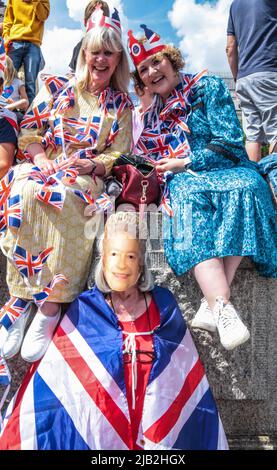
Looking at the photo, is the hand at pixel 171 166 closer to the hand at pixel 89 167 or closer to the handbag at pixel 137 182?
the handbag at pixel 137 182

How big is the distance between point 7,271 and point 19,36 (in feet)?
11.1

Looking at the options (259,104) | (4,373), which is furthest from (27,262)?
(259,104)

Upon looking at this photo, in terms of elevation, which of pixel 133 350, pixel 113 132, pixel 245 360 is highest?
pixel 113 132

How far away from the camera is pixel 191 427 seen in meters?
Answer: 2.45

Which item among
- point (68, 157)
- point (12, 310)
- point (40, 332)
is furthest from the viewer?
point (68, 157)

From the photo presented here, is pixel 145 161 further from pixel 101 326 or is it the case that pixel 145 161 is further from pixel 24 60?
pixel 24 60

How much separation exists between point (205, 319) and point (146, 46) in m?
1.68

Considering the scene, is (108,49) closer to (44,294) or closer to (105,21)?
(105,21)

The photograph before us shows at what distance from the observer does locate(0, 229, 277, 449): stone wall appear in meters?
2.94

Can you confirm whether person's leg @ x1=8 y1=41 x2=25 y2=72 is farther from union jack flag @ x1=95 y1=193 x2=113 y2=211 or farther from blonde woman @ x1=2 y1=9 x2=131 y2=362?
union jack flag @ x1=95 y1=193 x2=113 y2=211

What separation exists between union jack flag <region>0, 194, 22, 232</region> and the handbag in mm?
617

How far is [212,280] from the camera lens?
2676 millimetres

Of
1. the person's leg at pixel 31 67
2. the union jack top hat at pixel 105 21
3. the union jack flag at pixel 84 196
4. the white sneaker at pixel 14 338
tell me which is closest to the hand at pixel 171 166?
the union jack flag at pixel 84 196

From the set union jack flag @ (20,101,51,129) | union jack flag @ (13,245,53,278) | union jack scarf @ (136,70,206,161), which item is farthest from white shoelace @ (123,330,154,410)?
union jack flag @ (20,101,51,129)
